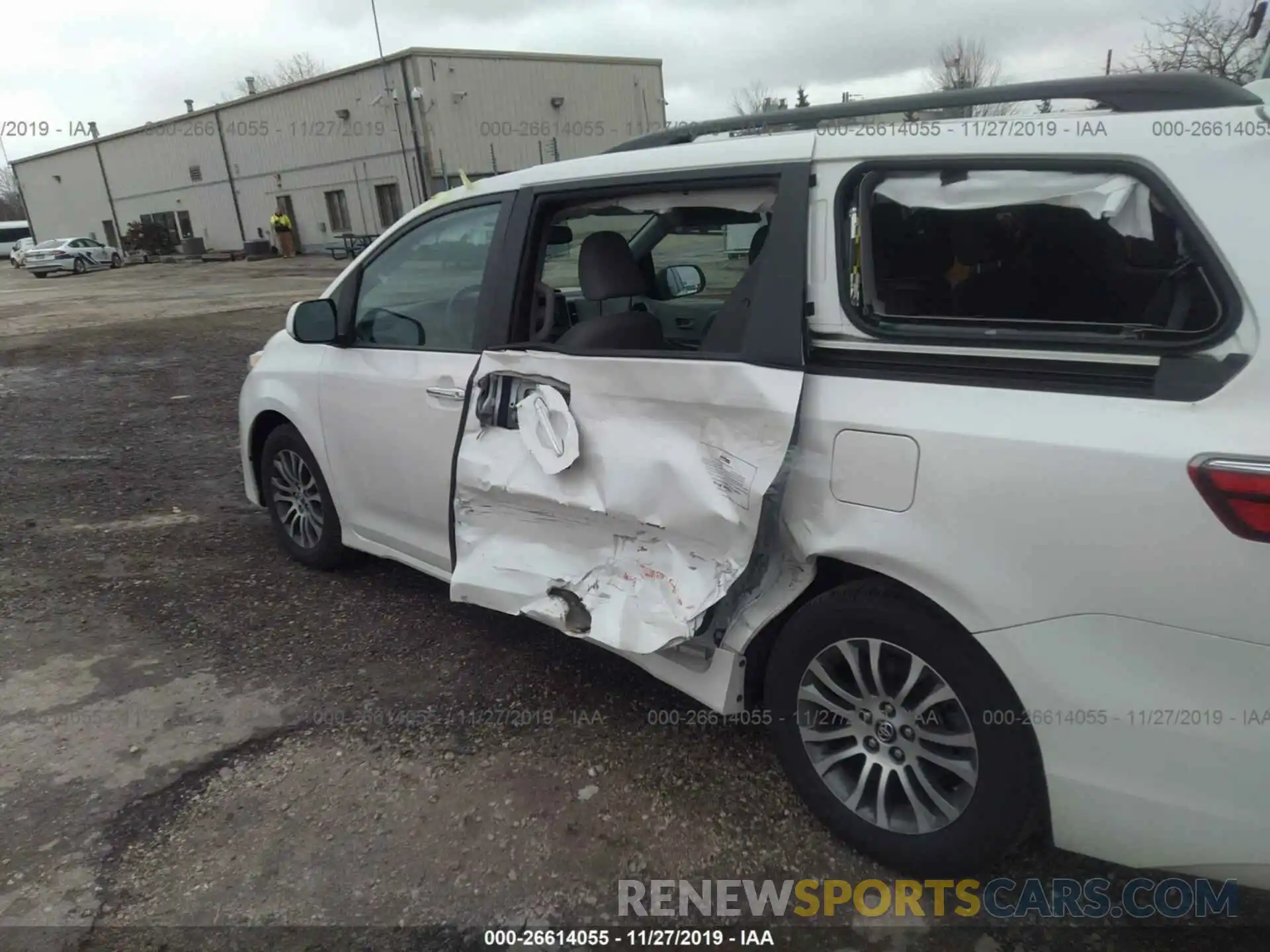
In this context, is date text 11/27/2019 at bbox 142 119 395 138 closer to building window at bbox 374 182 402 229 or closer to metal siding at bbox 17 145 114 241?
building window at bbox 374 182 402 229

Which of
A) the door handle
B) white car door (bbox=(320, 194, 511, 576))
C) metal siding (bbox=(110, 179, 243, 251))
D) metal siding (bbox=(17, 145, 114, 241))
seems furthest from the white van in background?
the door handle

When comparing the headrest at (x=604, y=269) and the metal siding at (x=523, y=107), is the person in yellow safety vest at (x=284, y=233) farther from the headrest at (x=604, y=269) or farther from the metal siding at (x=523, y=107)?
the headrest at (x=604, y=269)

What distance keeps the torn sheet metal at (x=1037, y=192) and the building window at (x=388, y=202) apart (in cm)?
3108

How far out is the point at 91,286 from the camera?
28625 millimetres

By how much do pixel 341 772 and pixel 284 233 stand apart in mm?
35805

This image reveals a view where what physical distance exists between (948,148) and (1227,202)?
611 mm

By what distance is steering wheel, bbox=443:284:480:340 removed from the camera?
131 inches

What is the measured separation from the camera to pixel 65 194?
51531 millimetres

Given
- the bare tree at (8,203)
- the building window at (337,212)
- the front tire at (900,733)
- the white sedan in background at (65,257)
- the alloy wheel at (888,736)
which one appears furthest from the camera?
the bare tree at (8,203)

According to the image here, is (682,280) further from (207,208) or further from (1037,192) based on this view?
(207,208)

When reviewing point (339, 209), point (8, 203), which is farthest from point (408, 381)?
point (8, 203)

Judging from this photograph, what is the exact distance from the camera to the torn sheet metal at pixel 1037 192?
75.1 inches

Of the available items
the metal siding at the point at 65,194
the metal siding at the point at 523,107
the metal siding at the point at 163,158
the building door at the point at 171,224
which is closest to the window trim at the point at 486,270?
the metal siding at the point at 523,107

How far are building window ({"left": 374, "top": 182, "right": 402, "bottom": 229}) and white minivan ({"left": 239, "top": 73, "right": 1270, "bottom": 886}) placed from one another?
30108 mm
